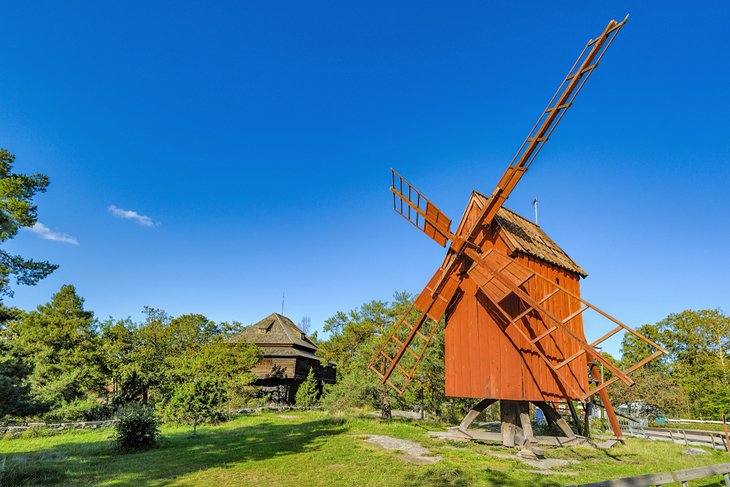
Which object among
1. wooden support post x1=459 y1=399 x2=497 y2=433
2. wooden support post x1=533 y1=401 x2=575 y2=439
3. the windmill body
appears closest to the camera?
the windmill body

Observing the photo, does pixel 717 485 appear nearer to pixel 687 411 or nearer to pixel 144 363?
pixel 144 363

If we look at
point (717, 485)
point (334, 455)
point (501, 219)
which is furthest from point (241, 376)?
point (717, 485)

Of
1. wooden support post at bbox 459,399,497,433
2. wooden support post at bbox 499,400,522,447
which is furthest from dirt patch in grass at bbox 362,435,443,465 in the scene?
wooden support post at bbox 499,400,522,447

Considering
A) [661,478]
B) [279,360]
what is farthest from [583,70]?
[279,360]

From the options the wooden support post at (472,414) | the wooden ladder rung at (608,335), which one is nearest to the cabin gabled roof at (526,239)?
the wooden ladder rung at (608,335)

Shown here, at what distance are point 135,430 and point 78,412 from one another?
1626 cm

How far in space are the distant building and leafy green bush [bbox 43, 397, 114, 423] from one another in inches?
491

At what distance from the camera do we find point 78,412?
25.6 metres

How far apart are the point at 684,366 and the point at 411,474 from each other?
50.6m

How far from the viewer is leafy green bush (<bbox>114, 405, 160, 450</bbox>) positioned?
561 inches

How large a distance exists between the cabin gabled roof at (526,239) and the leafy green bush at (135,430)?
15091 millimetres

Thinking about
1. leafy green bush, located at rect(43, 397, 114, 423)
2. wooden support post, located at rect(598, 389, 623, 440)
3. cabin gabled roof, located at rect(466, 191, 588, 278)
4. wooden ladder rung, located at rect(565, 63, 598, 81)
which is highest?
wooden ladder rung, located at rect(565, 63, 598, 81)

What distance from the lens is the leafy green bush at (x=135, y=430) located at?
14258 millimetres

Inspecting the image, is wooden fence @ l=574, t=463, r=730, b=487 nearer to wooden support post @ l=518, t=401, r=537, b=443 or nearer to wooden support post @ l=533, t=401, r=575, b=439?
wooden support post @ l=518, t=401, r=537, b=443
